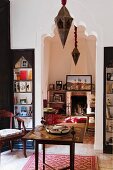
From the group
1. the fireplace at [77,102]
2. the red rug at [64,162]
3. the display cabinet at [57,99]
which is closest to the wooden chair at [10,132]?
the red rug at [64,162]

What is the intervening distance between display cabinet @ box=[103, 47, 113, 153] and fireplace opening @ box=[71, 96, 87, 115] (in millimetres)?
5616

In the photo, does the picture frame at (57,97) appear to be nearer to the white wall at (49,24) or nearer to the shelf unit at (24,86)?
the shelf unit at (24,86)

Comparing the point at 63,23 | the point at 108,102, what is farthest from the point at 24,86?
the point at 63,23

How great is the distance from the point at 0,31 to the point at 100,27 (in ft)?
7.33

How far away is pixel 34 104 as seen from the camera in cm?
550

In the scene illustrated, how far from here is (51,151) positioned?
534 centimetres

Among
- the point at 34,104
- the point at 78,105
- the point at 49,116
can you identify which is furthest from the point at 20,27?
the point at 78,105

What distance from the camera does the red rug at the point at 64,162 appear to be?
4.32 metres

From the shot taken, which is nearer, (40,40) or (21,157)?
(21,157)

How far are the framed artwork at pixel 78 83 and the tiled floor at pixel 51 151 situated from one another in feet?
17.2

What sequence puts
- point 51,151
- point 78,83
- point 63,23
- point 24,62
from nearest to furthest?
point 63,23 < point 51,151 < point 24,62 < point 78,83

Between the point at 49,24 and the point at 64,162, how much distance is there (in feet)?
9.88

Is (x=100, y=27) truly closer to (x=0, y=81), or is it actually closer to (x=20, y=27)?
(x=20, y=27)

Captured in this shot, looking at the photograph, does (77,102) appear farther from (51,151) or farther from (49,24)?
(49,24)
